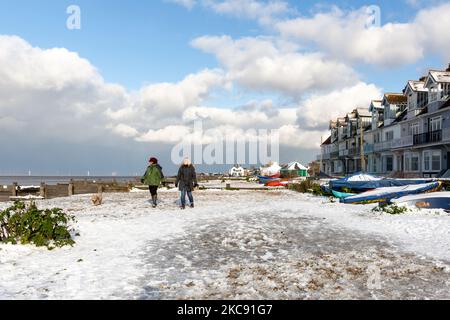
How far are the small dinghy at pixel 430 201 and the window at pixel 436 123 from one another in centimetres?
2327

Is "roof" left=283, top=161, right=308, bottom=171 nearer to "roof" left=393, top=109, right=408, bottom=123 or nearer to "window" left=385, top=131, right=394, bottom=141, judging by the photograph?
"window" left=385, top=131, right=394, bottom=141

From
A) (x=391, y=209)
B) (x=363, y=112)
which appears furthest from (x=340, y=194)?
(x=363, y=112)

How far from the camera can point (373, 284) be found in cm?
540

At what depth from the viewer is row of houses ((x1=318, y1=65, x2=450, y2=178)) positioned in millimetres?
32844

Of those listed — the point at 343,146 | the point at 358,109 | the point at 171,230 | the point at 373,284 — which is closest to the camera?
the point at 373,284

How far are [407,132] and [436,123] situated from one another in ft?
20.1

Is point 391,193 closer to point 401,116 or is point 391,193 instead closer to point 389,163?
point 401,116

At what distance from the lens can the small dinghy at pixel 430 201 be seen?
44.4 ft

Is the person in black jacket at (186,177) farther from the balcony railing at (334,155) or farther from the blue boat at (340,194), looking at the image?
the balcony railing at (334,155)

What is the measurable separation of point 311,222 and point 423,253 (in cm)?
466

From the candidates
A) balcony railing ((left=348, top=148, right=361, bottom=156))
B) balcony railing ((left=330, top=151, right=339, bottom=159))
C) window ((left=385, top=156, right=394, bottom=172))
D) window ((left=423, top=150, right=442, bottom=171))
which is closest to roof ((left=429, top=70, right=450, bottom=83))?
window ((left=423, top=150, right=442, bottom=171))

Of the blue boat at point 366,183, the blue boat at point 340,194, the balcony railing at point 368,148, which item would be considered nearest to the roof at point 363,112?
the balcony railing at point 368,148
